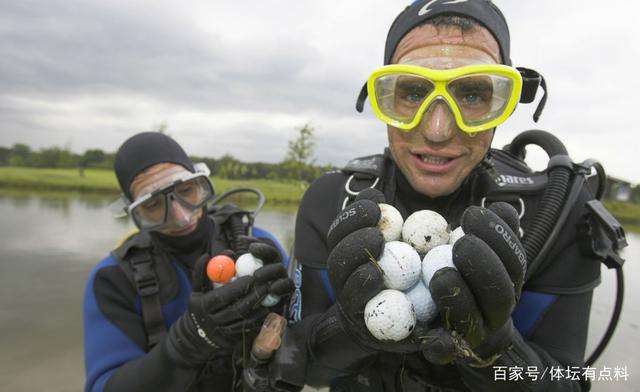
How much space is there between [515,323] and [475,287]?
34.6 inches

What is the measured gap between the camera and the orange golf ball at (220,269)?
2451mm

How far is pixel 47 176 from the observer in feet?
175

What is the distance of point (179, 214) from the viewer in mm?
3260

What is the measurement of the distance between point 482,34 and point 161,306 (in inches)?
115

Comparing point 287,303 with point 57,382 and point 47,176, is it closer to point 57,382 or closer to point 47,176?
point 57,382

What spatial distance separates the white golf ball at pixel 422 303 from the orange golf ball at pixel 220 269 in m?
1.42

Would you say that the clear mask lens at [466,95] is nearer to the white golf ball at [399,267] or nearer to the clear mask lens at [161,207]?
the white golf ball at [399,267]

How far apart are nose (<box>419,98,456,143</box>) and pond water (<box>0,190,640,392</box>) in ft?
23.4

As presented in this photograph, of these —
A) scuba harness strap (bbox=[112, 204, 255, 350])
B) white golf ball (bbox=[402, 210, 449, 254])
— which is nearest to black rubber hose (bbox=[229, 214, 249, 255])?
scuba harness strap (bbox=[112, 204, 255, 350])

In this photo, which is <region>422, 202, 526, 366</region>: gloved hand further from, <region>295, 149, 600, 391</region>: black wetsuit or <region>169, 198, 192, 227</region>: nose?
<region>169, 198, 192, 227</region>: nose

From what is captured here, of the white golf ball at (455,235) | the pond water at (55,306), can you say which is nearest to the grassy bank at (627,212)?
the pond water at (55,306)

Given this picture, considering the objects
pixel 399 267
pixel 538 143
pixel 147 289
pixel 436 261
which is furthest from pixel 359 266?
pixel 147 289

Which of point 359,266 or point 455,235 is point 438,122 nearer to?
point 455,235

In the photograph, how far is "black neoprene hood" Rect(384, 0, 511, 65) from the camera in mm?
1800
